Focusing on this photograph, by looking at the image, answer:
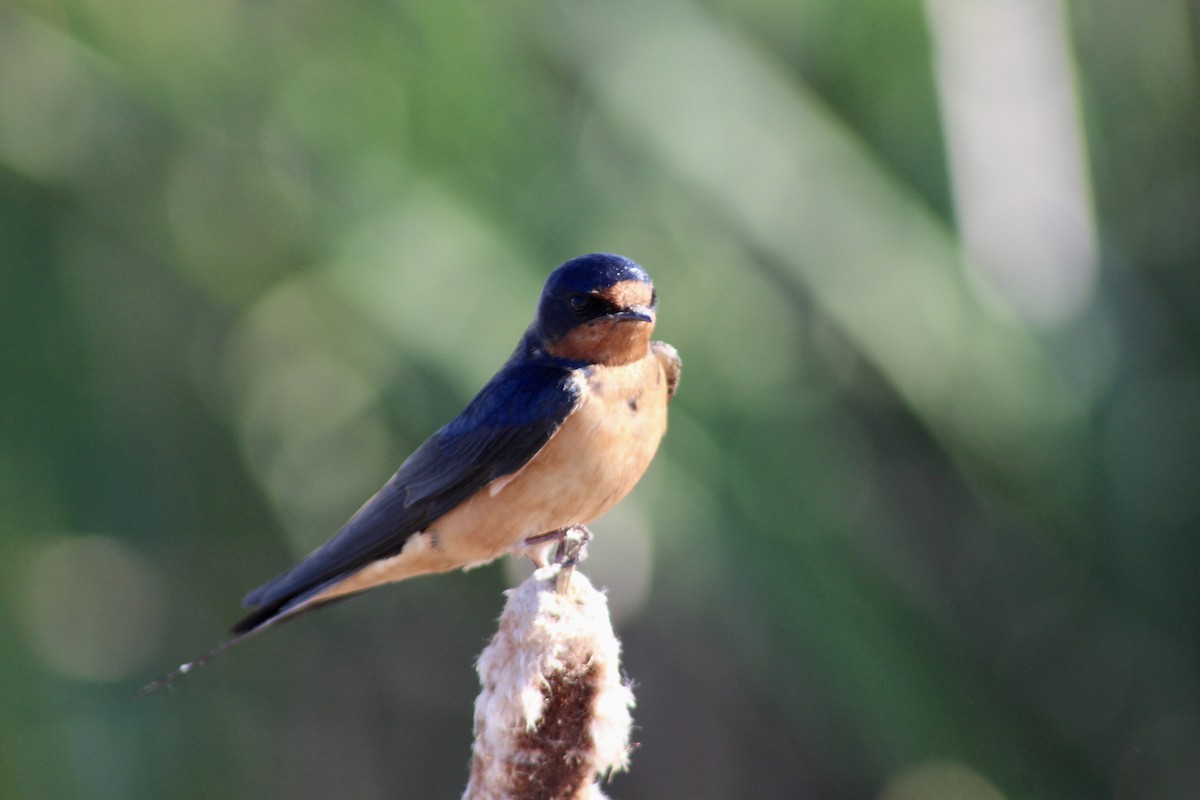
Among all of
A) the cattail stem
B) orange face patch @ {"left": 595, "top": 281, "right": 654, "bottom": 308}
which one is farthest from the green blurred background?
the cattail stem

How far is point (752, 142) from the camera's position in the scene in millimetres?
2939

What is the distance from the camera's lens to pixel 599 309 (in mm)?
1753

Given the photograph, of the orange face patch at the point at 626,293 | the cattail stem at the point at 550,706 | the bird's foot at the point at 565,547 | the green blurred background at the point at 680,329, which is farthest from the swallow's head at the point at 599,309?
the green blurred background at the point at 680,329

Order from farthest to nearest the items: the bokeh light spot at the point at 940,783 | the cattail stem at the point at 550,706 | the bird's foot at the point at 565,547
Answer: the bokeh light spot at the point at 940,783
the bird's foot at the point at 565,547
the cattail stem at the point at 550,706

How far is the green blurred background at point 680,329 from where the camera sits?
9.04 ft

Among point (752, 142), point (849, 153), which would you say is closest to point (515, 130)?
point (752, 142)

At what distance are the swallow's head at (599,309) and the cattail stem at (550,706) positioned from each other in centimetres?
63

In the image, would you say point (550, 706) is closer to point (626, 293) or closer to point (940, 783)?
point (626, 293)

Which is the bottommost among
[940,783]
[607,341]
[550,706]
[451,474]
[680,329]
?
[550,706]

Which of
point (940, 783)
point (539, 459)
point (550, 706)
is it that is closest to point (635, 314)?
point (539, 459)

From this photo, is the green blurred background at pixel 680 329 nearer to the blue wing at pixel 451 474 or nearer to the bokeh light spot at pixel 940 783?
the bokeh light spot at pixel 940 783

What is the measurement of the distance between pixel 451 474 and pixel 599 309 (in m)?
0.33

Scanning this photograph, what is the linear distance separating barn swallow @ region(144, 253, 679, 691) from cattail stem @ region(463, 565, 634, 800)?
0.51m

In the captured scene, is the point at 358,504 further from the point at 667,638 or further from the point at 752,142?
the point at 752,142
